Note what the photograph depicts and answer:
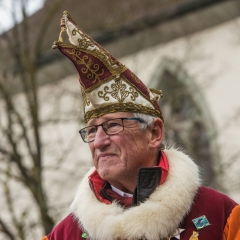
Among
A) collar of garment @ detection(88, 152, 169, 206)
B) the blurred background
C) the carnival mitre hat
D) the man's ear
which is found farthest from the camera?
the blurred background

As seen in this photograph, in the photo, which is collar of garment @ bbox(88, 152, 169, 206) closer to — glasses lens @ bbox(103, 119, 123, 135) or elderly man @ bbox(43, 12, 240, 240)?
elderly man @ bbox(43, 12, 240, 240)

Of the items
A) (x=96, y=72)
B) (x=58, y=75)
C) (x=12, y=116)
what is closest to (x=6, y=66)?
(x=12, y=116)

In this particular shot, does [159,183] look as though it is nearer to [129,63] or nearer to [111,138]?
[111,138]

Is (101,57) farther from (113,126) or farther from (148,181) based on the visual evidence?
(148,181)

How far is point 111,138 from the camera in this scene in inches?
148

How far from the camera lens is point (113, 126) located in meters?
3.80

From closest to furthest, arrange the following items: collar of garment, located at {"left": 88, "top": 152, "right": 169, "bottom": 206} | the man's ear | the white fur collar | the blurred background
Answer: the white fur collar
collar of garment, located at {"left": 88, "top": 152, "right": 169, "bottom": 206}
the man's ear
the blurred background

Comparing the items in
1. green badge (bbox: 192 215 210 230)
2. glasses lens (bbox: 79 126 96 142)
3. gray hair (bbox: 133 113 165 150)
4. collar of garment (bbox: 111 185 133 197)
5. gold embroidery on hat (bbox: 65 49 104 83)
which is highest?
gold embroidery on hat (bbox: 65 49 104 83)

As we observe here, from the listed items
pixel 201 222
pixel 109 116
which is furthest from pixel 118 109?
pixel 201 222

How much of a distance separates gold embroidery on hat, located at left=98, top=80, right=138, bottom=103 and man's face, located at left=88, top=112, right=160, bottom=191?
10 centimetres

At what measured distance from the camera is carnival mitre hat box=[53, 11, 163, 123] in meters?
3.78

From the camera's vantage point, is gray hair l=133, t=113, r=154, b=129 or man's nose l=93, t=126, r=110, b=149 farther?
gray hair l=133, t=113, r=154, b=129

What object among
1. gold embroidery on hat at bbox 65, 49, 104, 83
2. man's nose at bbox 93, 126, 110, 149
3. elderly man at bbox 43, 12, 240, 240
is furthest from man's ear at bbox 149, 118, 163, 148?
gold embroidery on hat at bbox 65, 49, 104, 83

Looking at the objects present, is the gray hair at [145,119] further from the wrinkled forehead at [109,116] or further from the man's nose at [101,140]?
the man's nose at [101,140]
